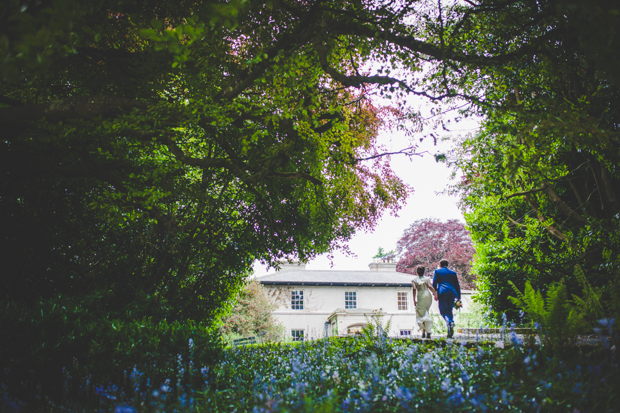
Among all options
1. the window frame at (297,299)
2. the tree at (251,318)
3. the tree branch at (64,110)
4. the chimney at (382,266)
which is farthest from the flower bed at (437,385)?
the chimney at (382,266)

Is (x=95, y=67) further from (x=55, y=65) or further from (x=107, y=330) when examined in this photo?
(x=107, y=330)

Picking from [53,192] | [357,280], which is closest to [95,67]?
[53,192]

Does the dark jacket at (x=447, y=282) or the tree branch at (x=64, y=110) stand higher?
the tree branch at (x=64, y=110)

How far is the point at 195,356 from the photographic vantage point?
3.98 m

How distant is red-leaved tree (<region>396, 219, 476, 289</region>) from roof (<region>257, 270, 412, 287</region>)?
16.6ft

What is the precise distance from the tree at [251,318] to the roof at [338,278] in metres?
5.51

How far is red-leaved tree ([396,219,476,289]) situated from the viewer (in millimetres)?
32812

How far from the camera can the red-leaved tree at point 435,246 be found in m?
32.8

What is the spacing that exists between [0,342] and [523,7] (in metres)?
9.36

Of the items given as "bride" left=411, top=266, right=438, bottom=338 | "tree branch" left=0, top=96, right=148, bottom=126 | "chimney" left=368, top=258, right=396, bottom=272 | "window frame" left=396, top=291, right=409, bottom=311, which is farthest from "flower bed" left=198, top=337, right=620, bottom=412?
"chimney" left=368, top=258, right=396, bottom=272

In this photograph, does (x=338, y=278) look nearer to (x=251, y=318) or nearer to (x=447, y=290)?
(x=251, y=318)

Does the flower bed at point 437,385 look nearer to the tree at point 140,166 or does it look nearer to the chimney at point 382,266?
the tree at point 140,166

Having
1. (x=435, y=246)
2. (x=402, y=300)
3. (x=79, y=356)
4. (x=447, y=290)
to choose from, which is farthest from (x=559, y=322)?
(x=435, y=246)

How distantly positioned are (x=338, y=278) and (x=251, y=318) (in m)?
11.0
